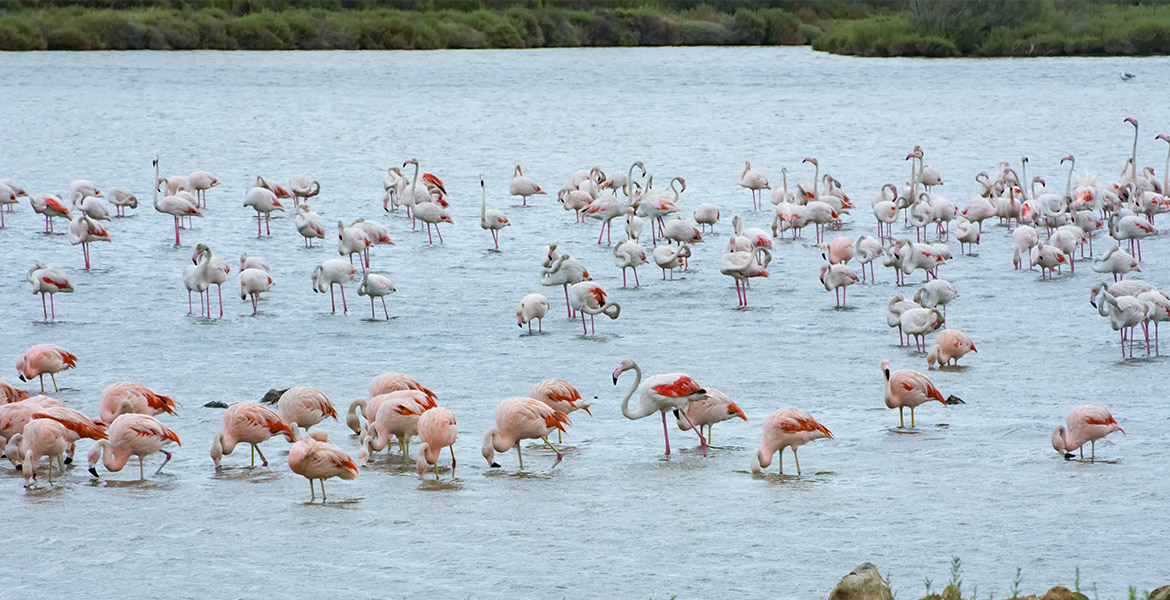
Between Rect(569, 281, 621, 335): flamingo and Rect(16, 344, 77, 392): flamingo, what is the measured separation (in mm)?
3586

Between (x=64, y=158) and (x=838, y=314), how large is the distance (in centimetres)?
1456

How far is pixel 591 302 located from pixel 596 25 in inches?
1772

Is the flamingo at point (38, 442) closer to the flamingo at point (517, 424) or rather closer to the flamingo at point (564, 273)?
the flamingo at point (517, 424)

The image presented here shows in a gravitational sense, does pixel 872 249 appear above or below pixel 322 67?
below

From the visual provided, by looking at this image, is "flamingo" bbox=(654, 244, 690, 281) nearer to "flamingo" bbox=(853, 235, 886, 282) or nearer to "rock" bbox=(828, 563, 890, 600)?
"flamingo" bbox=(853, 235, 886, 282)

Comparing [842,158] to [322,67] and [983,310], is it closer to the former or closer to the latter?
[983,310]

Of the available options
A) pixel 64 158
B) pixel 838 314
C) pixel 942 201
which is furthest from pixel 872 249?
pixel 64 158

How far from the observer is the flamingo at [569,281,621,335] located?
9695 millimetres

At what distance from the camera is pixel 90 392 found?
8.06 meters

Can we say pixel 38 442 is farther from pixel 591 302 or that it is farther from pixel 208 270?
pixel 591 302

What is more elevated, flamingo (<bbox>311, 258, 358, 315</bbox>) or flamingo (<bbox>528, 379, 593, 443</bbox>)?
flamingo (<bbox>311, 258, 358, 315</bbox>)

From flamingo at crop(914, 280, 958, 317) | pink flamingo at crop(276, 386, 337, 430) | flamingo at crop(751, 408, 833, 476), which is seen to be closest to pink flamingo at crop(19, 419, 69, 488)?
pink flamingo at crop(276, 386, 337, 430)

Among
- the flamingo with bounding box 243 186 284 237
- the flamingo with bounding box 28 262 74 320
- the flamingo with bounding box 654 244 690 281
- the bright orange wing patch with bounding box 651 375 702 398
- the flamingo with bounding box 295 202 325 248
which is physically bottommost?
the bright orange wing patch with bounding box 651 375 702 398

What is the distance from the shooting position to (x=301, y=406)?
6.76 meters
